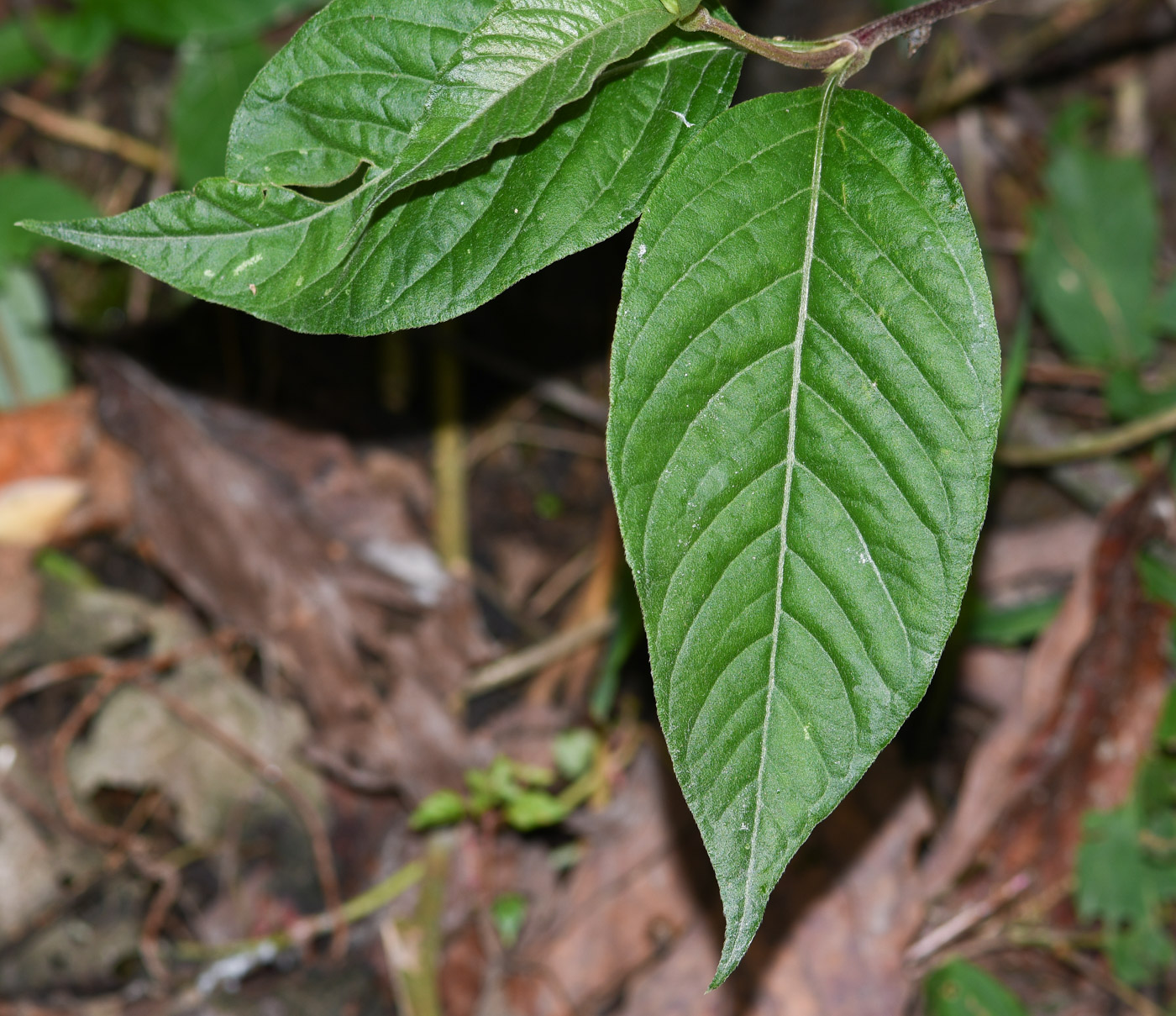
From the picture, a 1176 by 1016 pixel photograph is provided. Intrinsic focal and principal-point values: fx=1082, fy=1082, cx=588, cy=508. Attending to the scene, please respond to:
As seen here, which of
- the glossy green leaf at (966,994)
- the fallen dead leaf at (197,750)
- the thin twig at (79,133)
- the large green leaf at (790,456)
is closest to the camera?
the large green leaf at (790,456)

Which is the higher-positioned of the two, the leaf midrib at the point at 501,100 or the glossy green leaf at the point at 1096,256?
the glossy green leaf at the point at 1096,256

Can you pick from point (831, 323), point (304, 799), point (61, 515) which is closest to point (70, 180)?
point (61, 515)

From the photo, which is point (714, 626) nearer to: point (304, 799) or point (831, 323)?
point (831, 323)

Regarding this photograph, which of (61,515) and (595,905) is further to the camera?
(61,515)

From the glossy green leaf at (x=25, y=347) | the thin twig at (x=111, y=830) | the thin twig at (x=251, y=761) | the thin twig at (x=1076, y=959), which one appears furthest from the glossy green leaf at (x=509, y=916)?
the glossy green leaf at (x=25, y=347)

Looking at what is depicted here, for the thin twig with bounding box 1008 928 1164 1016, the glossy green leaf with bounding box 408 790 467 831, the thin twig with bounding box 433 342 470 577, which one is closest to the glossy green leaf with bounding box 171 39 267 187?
the thin twig with bounding box 433 342 470 577

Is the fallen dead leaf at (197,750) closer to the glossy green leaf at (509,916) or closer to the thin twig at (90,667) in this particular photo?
the thin twig at (90,667)
